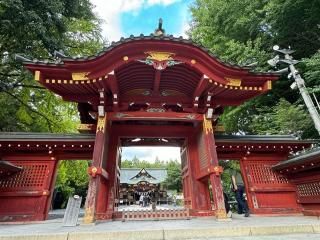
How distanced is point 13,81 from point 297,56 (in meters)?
17.4

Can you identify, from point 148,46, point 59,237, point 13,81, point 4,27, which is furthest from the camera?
point 13,81

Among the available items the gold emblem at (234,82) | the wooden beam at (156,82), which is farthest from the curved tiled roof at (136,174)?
the gold emblem at (234,82)

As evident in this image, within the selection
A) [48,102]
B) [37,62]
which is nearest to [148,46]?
[37,62]

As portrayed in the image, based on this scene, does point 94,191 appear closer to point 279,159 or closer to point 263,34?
point 279,159

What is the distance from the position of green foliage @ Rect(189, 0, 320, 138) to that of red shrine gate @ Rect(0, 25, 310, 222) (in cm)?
403

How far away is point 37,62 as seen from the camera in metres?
6.22

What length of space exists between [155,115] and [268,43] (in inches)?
451

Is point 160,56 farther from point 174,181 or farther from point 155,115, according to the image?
point 174,181

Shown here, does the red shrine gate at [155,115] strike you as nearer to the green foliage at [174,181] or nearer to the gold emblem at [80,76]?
the gold emblem at [80,76]

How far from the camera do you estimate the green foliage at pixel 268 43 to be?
11743mm

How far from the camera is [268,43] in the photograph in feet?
49.6

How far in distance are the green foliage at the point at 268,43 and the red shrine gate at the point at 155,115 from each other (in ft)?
13.2

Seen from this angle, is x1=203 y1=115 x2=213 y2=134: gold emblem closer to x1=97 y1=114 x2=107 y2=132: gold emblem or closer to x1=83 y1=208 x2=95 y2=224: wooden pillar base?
x1=97 y1=114 x2=107 y2=132: gold emblem

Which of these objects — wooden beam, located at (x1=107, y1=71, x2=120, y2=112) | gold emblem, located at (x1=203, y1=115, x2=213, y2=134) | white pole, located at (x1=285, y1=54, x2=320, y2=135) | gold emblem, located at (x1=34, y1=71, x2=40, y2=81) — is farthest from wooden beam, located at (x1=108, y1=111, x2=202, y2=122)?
white pole, located at (x1=285, y1=54, x2=320, y2=135)
